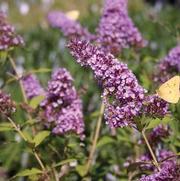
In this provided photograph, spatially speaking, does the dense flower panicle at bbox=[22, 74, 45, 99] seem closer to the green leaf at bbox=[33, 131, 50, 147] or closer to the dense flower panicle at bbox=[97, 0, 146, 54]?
the dense flower panicle at bbox=[97, 0, 146, 54]

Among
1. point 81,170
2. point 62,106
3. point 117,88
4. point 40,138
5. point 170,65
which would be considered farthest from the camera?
point 170,65

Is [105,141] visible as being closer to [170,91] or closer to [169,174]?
[170,91]

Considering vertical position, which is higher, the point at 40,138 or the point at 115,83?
the point at 115,83

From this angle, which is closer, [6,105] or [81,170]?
[6,105]

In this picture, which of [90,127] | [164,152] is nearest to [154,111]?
[164,152]

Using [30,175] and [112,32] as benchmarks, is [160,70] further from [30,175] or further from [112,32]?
[30,175]

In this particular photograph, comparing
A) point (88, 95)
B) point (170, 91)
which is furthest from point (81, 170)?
point (88, 95)

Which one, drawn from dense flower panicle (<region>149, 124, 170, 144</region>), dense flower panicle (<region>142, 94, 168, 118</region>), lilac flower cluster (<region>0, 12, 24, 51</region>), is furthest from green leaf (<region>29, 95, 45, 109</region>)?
dense flower panicle (<region>142, 94, 168, 118</region>)
